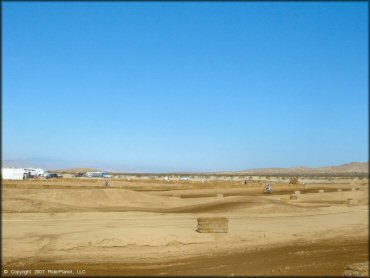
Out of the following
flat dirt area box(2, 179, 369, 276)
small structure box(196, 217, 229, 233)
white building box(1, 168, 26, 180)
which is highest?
white building box(1, 168, 26, 180)

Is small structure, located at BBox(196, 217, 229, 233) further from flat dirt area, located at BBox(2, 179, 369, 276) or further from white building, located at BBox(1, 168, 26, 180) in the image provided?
white building, located at BBox(1, 168, 26, 180)

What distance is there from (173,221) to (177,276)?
543 inches

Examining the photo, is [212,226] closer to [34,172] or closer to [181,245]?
[181,245]

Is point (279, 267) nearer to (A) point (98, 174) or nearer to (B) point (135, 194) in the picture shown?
(B) point (135, 194)

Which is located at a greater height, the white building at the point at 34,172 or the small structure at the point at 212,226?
the white building at the point at 34,172

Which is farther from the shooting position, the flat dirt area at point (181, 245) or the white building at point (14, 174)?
the white building at point (14, 174)

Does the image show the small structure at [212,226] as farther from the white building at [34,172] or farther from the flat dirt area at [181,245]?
the white building at [34,172]

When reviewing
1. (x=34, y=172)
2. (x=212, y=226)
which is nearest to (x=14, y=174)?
(x=34, y=172)

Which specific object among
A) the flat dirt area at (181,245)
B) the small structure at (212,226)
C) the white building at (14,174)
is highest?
the white building at (14,174)

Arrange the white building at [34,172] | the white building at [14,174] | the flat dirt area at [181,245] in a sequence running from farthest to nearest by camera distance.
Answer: the white building at [34,172] → the white building at [14,174] → the flat dirt area at [181,245]

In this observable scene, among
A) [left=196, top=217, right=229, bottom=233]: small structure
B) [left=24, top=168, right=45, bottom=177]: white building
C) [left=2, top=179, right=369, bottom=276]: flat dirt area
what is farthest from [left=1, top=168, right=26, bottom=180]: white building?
[left=196, top=217, right=229, bottom=233]: small structure

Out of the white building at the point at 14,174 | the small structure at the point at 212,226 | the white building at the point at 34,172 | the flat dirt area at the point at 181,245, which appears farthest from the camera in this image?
the white building at the point at 34,172

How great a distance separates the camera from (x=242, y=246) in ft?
70.9

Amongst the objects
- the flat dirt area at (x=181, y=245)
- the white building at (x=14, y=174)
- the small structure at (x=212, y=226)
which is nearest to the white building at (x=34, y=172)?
the white building at (x=14, y=174)
